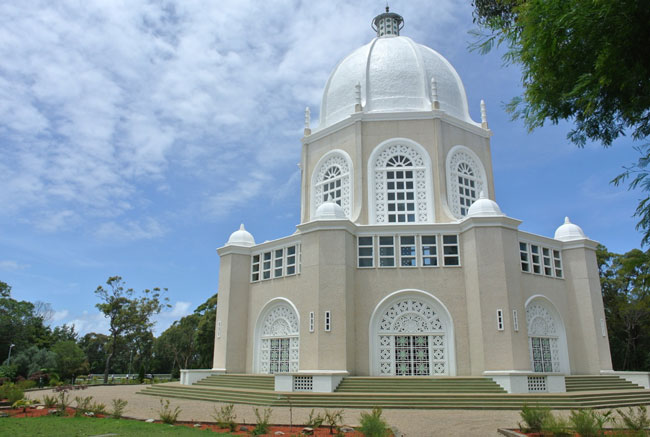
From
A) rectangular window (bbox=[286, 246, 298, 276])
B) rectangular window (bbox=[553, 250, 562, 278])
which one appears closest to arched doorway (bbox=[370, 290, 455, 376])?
rectangular window (bbox=[286, 246, 298, 276])

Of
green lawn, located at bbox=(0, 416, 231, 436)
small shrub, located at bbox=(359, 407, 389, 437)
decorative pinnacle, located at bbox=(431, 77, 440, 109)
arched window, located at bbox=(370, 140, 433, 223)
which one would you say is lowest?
green lawn, located at bbox=(0, 416, 231, 436)

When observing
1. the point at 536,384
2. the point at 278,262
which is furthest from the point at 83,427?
the point at 536,384

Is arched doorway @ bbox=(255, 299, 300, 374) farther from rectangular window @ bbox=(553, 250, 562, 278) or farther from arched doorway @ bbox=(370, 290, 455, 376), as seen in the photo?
rectangular window @ bbox=(553, 250, 562, 278)

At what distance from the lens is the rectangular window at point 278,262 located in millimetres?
24836

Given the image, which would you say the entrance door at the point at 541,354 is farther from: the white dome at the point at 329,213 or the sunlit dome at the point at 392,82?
the sunlit dome at the point at 392,82

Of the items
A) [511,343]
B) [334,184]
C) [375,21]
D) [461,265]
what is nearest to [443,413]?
[511,343]

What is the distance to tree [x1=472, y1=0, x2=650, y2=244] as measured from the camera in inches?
279

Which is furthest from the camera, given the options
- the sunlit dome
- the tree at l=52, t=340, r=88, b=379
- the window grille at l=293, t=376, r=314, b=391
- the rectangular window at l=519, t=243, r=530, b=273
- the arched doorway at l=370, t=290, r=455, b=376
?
the tree at l=52, t=340, r=88, b=379

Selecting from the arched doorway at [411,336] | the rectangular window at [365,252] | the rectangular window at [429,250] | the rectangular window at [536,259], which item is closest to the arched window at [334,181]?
the rectangular window at [365,252]

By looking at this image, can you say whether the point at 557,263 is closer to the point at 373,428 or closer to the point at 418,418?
the point at 418,418

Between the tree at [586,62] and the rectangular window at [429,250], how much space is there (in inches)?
526

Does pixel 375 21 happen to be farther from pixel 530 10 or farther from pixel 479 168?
pixel 530 10

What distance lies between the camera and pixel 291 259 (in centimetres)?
2431

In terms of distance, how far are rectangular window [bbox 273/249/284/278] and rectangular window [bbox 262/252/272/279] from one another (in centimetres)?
53
